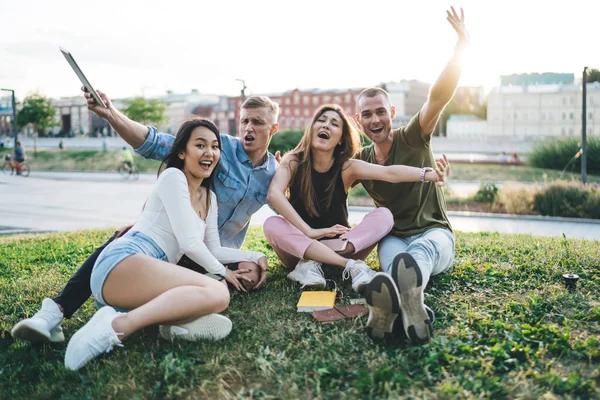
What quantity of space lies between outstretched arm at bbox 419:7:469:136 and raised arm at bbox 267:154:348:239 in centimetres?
118

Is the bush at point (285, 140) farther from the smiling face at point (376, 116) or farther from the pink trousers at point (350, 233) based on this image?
the pink trousers at point (350, 233)

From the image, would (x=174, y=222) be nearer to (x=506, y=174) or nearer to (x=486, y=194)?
(x=486, y=194)

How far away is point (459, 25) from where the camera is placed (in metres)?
3.98

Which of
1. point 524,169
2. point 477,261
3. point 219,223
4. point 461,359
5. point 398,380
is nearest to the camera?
point 398,380

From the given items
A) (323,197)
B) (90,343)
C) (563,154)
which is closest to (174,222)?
(90,343)

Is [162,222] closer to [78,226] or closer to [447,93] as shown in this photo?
[447,93]

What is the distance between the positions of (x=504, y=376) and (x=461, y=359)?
0.79ft

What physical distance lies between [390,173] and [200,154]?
1.65 m

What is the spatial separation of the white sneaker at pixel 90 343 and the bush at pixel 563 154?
2277cm

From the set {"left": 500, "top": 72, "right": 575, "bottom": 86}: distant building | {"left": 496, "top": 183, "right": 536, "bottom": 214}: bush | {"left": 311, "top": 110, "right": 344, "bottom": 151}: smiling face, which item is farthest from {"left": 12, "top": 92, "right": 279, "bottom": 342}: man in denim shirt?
{"left": 500, "top": 72, "right": 575, "bottom": 86}: distant building

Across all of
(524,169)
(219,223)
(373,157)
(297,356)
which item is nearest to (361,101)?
(373,157)

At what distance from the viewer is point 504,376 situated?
2621 millimetres

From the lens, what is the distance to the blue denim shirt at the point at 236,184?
14.7 feet

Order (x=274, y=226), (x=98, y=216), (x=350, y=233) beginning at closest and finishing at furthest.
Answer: (x=350, y=233) → (x=274, y=226) → (x=98, y=216)
